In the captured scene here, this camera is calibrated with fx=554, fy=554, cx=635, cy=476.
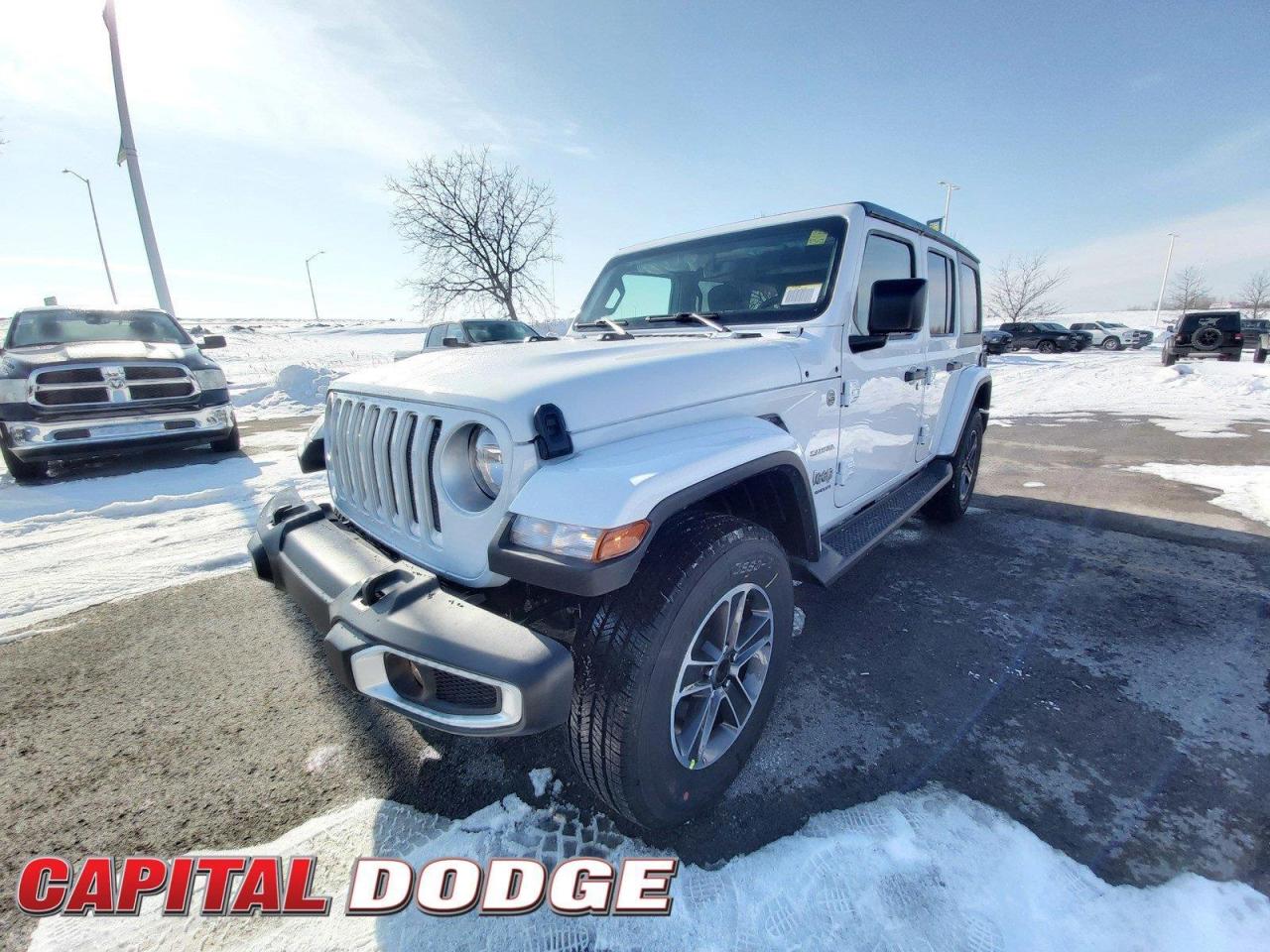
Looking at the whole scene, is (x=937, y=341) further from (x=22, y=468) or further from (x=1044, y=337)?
(x=1044, y=337)

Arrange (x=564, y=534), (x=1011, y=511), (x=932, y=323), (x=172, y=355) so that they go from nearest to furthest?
(x=564, y=534) → (x=932, y=323) → (x=1011, y=511) → (x=172, y=355)

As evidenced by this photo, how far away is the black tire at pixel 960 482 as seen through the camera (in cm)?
427

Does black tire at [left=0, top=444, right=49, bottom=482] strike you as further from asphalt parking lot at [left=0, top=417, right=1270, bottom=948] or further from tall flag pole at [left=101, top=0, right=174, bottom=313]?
tall flag pole at [left=101, top=0, right=174, bottom=313]

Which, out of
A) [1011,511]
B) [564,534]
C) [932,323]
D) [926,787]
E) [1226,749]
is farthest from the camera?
[1011,511]

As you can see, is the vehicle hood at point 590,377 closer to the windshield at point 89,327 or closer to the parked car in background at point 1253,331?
the windshield at point 89,327

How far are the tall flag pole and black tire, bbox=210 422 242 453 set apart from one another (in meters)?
4.70

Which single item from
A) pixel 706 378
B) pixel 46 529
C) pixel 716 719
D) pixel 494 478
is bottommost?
pixel 716 719

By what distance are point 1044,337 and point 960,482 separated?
29.0 meters

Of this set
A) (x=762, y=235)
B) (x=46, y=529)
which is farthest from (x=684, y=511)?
(x=46, y=529)

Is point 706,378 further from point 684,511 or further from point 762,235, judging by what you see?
point 762,235

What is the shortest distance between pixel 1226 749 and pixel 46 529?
7.18 meters

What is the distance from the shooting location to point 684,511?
70.4 inches

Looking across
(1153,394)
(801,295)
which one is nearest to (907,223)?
(801,295)

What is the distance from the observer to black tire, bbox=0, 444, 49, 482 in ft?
17.8
